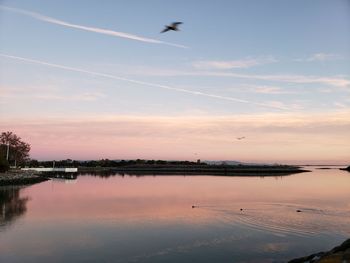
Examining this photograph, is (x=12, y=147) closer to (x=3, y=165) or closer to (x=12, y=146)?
(x=12, y=146)

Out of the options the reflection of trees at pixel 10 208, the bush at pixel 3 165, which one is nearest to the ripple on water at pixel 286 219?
the reflection of trees at pixel 10 208

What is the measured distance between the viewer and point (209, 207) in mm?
31688

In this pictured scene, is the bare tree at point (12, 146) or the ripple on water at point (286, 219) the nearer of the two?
the ripple on water at point (286, 219)

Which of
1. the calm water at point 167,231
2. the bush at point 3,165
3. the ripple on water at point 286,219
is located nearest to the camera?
the calm water at point 167,231

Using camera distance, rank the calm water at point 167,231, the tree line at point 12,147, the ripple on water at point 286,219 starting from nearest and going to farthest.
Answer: the calm water at point 167,231, the ripple on water at point 286,219, the tree line at point 12,147

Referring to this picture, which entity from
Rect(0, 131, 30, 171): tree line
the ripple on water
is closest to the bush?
Rect(0, 131, 30, 171): tree line

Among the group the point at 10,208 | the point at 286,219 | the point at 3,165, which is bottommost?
the point at 286,219

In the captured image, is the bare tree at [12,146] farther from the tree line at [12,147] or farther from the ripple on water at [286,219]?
the ripple on water at [286,219]

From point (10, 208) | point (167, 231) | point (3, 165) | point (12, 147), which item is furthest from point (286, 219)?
point (12, 147)

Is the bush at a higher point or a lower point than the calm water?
higher

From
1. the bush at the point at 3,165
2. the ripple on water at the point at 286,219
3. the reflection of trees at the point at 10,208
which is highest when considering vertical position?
the bush at the point at 3,165

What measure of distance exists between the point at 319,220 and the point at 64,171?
80.1 m

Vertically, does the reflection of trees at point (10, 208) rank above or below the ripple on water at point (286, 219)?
above

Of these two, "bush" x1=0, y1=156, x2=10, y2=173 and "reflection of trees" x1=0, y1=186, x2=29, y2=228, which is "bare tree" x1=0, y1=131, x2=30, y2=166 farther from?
"reflection of trees" x1=0, y1=186, x2=29, y2=228
